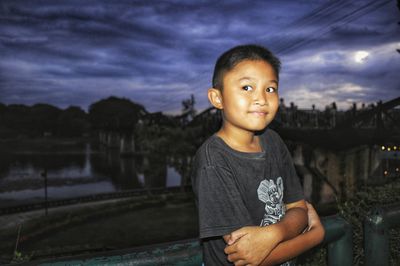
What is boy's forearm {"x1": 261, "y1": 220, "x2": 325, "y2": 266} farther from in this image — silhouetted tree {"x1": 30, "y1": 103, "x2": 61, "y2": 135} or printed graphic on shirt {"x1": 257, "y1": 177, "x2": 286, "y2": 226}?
silhouetted tree {"x1": 30, "y1": 103, "x2": 61, "y2": 135}

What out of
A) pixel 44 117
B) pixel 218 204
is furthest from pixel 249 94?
pixel 44 117

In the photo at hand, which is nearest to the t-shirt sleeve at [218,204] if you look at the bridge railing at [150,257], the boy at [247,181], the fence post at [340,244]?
the boy at [247,181]

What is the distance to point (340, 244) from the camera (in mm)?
1835

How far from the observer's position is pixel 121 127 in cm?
6775

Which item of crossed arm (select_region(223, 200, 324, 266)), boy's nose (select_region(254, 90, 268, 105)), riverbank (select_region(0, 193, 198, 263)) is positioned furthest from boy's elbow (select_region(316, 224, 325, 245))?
riverbank (select_region(0, 193, 198, 263))

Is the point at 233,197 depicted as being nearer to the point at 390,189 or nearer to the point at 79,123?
the point at 390,189

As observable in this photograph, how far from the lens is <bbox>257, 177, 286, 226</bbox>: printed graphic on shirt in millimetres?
1491

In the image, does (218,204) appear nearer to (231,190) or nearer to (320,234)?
(231,190)

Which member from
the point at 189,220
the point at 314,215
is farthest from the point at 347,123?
the point at 314,215

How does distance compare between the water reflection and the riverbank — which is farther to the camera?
the water reflection

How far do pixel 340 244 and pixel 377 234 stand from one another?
0.74 feet

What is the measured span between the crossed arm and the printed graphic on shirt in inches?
1.8

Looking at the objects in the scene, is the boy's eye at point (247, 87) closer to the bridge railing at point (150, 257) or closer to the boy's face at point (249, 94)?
the boy's face at point (249, 94)

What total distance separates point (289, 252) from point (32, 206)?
38.6m
